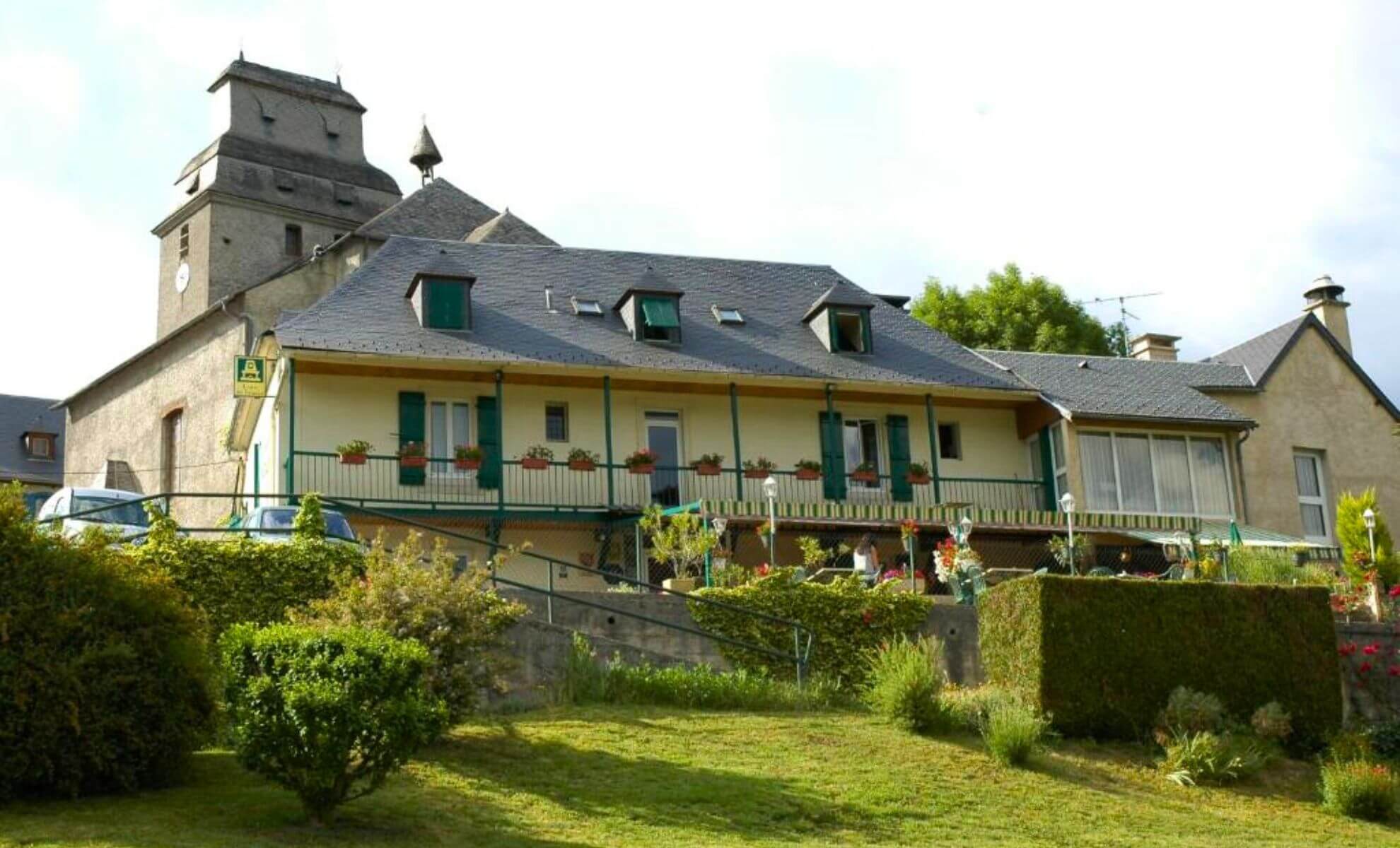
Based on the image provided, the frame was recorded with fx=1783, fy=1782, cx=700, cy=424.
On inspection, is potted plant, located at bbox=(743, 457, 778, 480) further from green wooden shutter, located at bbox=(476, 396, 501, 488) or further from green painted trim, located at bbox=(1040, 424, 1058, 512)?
green painted trim, located at bbox=(1040, 424, 1058, 512)

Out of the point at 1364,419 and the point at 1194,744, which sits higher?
the point at 1364,419

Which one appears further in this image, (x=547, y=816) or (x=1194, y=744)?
(x=1194, y=744)

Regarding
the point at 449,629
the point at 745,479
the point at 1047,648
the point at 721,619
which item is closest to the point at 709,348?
the point at 745,479

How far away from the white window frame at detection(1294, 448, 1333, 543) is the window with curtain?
84.0 inches

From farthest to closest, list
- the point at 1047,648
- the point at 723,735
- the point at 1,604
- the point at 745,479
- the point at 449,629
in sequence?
the point at 745,479 < the point at 1047,648 < the point at 723,735 < the point at 449,629 < the point at 1,604

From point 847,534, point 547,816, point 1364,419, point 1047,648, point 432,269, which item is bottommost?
point 547,816

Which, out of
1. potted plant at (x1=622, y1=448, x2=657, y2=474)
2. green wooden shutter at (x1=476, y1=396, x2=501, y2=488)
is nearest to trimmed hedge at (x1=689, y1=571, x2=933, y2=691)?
potted plant at (x1=622, y1=448, x2=657, y2=474)

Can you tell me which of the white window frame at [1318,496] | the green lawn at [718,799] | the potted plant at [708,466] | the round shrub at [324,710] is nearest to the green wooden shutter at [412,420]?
the potted plant at [708,466]

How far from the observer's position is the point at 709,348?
3141cm

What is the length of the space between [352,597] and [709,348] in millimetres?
15007

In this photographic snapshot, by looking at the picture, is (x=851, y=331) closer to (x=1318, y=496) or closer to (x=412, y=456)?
(x=412, y=456)

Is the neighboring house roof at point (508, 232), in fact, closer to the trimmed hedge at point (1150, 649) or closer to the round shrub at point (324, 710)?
the trimmed hedge at point (1150, 649)

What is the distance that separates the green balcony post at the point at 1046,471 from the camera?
107 ft

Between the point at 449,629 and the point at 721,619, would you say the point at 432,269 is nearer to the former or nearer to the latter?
the point at 721,619
